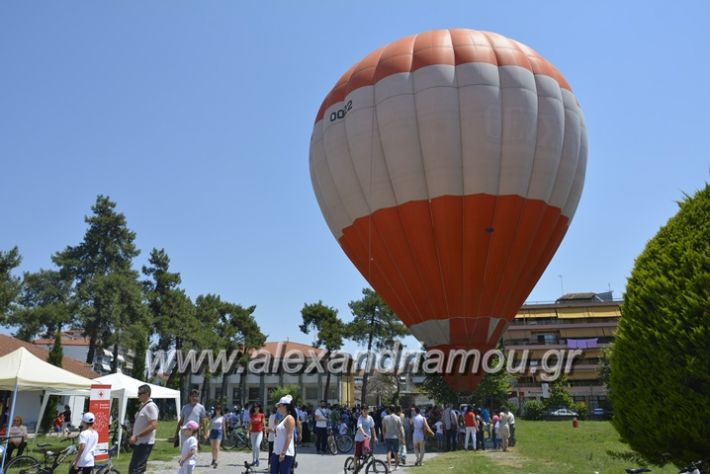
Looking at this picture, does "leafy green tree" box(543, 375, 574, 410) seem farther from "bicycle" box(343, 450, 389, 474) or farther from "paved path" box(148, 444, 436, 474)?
"bicycle" box(343, 450, 389, 474)

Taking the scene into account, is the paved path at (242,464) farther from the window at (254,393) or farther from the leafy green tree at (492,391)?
the window at (254,393)

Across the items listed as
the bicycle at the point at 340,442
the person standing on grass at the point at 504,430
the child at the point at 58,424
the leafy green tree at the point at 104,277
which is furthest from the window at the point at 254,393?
the person standing on grass at the point at 504,430

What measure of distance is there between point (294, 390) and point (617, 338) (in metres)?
54.9

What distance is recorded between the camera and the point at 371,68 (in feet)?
69.8

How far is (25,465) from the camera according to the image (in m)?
13.0

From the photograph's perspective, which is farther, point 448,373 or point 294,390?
point 294,390

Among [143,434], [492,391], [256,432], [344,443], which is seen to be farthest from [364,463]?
[492,391]

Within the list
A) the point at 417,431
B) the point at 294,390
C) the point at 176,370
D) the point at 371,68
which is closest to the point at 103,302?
the point at 176,370

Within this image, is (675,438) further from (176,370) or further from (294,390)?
(294,390)

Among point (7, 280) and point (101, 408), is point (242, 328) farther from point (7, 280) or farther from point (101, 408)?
point (101, 408)

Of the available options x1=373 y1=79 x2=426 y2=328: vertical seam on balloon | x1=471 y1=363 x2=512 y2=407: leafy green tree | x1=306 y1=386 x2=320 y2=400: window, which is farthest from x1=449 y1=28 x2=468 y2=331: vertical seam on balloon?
x1=306 y1=386 x2=320 y2=400: window

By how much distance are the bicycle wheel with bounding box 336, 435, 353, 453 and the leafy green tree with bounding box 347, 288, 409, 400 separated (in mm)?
29109

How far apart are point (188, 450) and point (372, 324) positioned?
136ft

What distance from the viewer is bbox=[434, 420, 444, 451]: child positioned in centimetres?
2097
